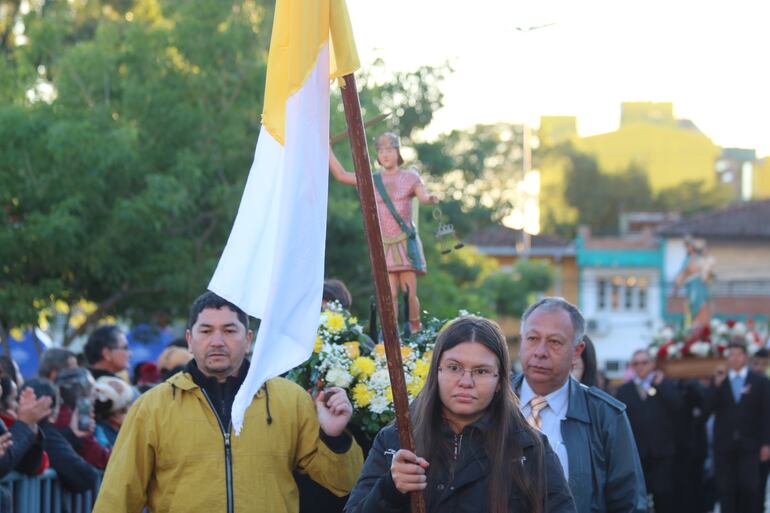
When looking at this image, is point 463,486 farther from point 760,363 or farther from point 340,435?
point 760,363

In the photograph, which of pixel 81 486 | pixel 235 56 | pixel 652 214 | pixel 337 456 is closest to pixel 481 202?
pixel 235 56

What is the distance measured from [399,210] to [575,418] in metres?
2.17

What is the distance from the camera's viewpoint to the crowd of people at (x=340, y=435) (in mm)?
4629

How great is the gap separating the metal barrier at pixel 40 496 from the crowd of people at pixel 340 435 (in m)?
0.10

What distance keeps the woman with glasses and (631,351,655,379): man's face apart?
1023 cm

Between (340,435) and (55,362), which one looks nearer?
(340,435)

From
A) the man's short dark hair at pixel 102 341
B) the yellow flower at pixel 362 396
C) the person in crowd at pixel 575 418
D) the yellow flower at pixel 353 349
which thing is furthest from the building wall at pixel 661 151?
the person in crowd at pixel 575 418

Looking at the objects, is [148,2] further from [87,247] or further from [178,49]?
[87,247]

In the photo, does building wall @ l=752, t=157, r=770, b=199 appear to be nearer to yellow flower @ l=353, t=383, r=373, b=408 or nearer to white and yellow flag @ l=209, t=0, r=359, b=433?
yellow flower @ l=353, t=383, r=373, b=408

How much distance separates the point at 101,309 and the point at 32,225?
2441 mm

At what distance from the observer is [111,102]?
17516 millimetres

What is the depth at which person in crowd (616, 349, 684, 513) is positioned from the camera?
48.4 ft

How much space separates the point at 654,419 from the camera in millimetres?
14836

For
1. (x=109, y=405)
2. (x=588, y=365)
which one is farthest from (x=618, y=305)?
(x=588, y=365)
